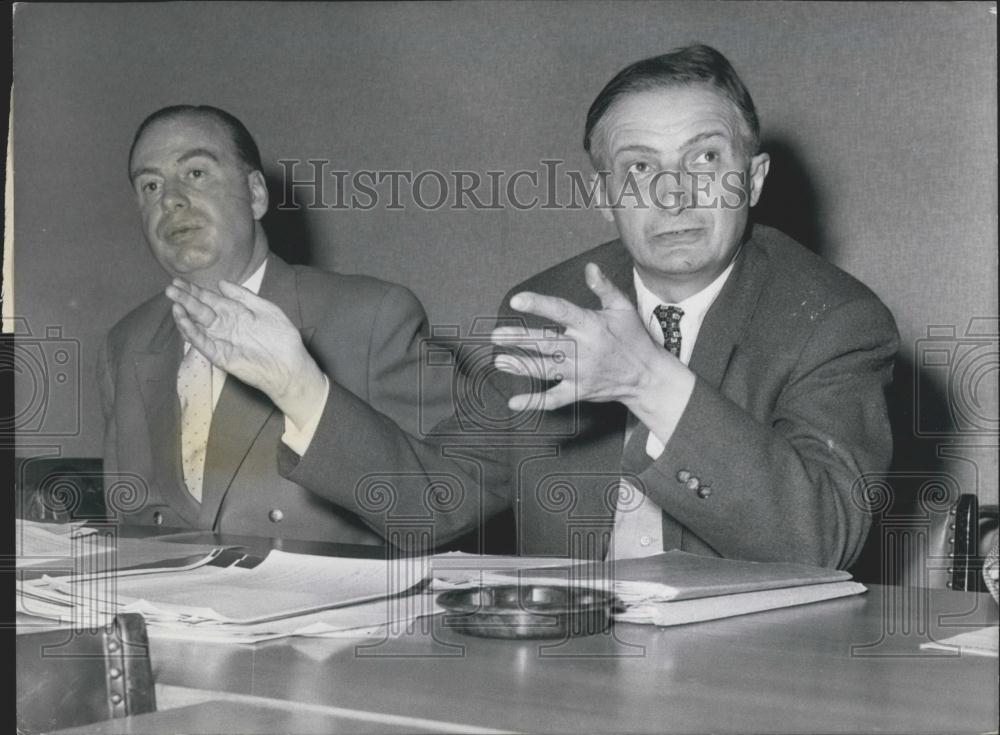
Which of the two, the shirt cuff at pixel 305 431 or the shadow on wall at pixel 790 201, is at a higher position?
the shadow on wall at pixel 790 201

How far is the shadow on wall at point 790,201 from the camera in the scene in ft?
7.14

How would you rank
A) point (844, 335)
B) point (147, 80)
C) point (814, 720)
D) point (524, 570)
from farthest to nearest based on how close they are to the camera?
point (147, 80), point (844, 335), point (524, 570), point (814, 720)

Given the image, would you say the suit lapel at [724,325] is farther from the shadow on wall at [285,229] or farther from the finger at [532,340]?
the shadow on wall at [285,229]

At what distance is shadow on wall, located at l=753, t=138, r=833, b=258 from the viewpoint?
2178mm

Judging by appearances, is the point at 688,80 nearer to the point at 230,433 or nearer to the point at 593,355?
the point at 593,355

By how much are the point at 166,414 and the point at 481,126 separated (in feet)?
2.72

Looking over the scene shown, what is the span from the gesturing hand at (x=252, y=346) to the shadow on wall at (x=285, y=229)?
38.7 inches

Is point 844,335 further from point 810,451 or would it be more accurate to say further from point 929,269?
point 929,269

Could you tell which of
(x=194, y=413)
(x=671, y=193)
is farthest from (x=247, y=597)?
(x=194, y=413)

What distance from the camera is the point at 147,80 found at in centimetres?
266

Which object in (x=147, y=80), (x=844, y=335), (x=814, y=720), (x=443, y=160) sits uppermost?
(x=147, y=80)

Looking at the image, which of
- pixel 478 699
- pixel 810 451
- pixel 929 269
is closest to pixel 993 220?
pixel 929 269

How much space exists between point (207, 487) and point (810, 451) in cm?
124

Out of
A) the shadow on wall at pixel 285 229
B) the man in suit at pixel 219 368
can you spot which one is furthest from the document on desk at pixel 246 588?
the shadow on wall at pixel 285 229
